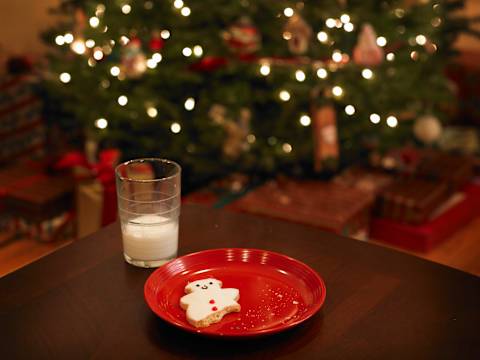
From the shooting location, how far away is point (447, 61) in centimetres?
300

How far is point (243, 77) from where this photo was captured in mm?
2662

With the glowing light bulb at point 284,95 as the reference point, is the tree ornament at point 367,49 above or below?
above

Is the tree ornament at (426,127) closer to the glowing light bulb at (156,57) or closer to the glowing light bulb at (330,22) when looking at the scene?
the glowing light bulb at (330,22)

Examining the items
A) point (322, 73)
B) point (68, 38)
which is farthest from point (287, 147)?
point (68, 38)

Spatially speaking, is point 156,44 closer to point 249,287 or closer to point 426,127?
point 426,127

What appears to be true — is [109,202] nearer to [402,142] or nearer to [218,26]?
[218,26]

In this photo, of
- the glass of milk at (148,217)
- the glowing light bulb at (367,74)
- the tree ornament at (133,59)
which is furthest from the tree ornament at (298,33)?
the glass of milk at (148,217)

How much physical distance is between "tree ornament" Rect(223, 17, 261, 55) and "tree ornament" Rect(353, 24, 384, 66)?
0.42m

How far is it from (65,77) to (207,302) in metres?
1.84

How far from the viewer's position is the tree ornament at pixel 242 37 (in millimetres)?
2527

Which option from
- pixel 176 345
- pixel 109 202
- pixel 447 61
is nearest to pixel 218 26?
pixel 109 202

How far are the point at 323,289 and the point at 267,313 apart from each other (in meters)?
0.11

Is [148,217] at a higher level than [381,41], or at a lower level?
lower

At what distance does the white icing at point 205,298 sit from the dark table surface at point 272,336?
43mm
